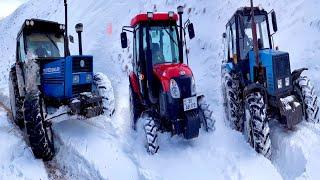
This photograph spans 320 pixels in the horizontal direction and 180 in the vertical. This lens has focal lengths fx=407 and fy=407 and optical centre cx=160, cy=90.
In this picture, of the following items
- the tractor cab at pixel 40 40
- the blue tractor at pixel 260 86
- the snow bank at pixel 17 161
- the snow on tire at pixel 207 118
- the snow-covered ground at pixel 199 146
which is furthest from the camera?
the tractor cab at pixel 40 40

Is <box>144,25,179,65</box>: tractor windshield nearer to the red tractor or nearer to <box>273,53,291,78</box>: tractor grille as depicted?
the red tractor

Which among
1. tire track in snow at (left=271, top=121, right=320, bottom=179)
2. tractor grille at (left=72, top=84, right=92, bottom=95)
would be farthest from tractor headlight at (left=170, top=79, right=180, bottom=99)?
tractor grille at (left=72, top=84, right=92, bottom=95)

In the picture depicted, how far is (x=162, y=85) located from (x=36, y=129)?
93.7 inches

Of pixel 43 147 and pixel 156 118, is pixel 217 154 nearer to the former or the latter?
pixel 156 118

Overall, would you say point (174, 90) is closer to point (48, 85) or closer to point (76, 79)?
point (76, 79)

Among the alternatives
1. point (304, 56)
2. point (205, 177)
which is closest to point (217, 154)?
point (205, 177)

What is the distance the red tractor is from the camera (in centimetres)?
718

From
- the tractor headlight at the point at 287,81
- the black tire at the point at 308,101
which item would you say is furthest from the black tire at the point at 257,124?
the black tire at the point at 308,101

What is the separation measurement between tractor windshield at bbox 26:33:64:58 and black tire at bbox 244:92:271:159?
15.8 feet

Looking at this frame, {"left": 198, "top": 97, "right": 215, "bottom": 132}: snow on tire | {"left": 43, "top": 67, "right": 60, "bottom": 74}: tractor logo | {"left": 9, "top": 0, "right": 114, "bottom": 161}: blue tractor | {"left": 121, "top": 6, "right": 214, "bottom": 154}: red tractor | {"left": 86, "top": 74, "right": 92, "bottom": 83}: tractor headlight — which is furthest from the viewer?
{"left": 86, "top": 74, "right": 92, "bottom": 83}: tractor headlight

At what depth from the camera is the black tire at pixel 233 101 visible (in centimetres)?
814

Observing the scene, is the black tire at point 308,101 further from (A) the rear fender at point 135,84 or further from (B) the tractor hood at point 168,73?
(A) the rear fender at point 135,84

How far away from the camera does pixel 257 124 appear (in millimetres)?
6773

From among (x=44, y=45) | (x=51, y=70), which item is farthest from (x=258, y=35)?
(x=44, y=45)
